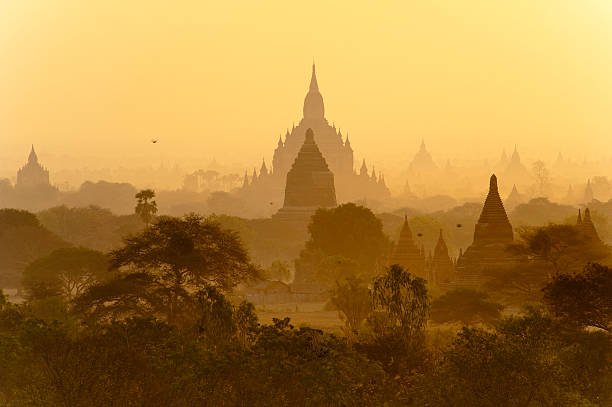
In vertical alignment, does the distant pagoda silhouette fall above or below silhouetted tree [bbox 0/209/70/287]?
above

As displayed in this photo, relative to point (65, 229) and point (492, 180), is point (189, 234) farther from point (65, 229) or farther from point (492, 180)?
point (65, 229)

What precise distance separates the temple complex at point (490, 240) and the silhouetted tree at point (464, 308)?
13145 millimetres

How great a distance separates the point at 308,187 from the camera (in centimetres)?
17912

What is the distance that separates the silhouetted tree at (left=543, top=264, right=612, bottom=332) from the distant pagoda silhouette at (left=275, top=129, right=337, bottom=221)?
119 metres

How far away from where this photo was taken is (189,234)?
213ft

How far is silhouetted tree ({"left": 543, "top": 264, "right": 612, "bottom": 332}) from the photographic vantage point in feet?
181

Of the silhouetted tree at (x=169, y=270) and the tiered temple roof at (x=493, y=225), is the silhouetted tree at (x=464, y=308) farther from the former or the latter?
the tiered temple roof at (x=493, y=225)

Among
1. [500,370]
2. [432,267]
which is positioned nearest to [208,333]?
[500,370]

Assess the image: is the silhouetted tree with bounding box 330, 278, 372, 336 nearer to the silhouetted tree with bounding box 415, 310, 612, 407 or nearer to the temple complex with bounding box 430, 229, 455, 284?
the temple complex with bounding box 430, 229, 455, 284

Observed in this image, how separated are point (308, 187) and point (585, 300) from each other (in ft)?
408

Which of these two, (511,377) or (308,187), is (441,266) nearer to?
(511,377)

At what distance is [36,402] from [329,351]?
30.8 ft

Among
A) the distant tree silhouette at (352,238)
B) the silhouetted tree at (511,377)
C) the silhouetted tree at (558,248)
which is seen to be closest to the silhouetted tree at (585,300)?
the silhouetted tree at (511,377)

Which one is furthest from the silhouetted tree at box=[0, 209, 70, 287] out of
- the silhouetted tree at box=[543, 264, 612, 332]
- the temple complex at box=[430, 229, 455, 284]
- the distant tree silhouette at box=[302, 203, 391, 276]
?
the silhouetted tree at box=[543, 264, 612, 332]
